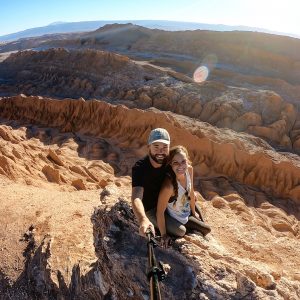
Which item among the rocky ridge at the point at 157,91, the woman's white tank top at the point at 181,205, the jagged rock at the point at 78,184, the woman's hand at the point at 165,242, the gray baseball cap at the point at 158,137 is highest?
the gray baseball cap at the point at 158,137

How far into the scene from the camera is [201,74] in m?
20.5

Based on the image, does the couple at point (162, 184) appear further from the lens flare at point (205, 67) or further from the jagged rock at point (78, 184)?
the lens flare at point (205, 67)

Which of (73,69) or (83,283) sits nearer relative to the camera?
(83,283)

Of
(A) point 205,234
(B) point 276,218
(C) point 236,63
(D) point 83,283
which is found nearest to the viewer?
(A) point 205,234

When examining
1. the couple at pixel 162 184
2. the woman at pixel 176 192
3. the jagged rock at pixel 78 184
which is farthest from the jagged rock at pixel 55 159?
the couple at pixel 162 184

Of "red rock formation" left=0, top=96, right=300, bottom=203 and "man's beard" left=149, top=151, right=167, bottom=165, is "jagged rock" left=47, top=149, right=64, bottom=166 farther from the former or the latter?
"man's beard" left=149, top=151, right=167, bottom=165

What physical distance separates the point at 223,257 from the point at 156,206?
78cm

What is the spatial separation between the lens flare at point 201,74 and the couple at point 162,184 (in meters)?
15.9

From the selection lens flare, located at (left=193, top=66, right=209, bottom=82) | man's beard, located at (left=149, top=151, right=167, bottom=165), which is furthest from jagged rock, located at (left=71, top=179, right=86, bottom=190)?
lens flare, located at (left=193, top=66, right=209, bottom=82)

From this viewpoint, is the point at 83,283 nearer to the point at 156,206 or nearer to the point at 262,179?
the point at 156,206

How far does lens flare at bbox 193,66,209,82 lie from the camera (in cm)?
1962

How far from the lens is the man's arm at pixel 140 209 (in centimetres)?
296

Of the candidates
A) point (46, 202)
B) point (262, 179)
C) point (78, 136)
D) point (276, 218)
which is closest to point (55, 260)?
point (46, 202)

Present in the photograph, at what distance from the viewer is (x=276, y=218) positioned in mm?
8570
